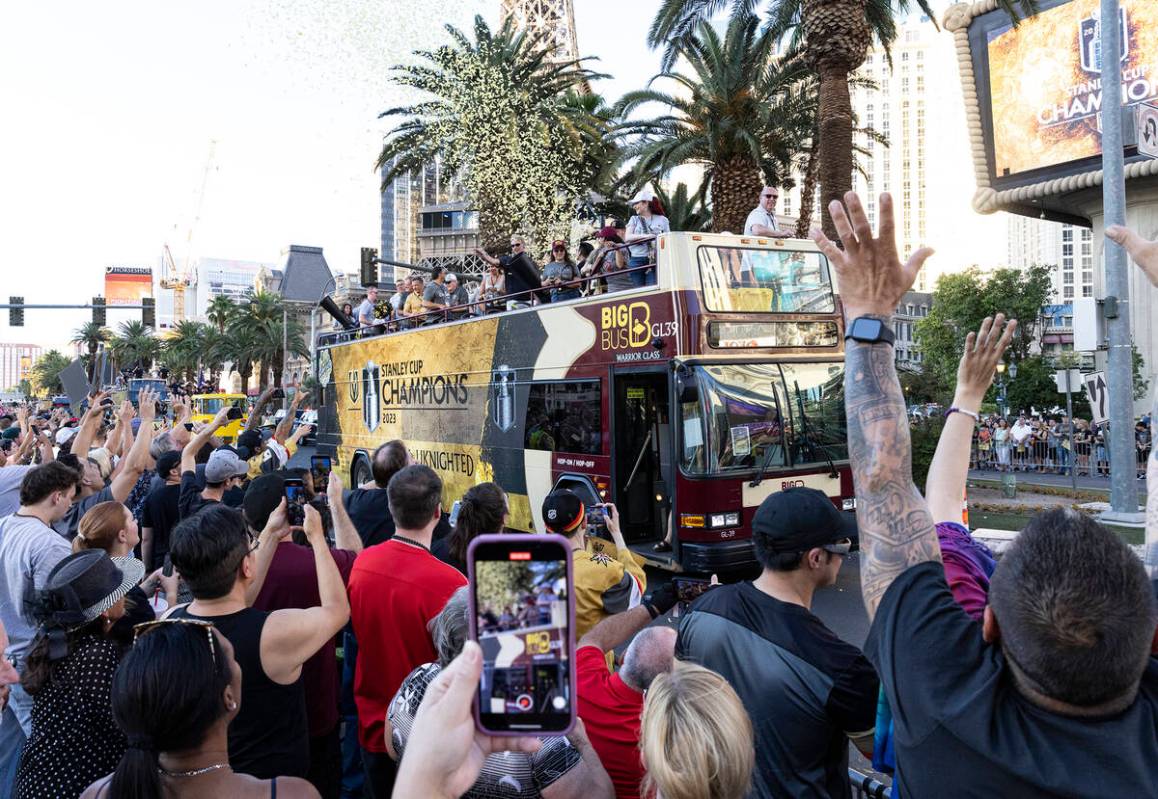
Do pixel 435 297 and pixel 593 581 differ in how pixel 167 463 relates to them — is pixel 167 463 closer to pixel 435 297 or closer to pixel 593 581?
pixel 593 581

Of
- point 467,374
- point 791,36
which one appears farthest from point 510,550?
point 791,36

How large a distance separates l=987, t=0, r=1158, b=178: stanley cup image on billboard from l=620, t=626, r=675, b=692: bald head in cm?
3676

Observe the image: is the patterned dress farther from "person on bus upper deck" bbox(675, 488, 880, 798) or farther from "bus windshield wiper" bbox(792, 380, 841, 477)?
"bus windshield wiper" bbox(792, 380, 841, 477)

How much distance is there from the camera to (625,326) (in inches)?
399

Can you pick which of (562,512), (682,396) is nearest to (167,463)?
(562,512)

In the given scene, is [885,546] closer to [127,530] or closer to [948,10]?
[127,530]

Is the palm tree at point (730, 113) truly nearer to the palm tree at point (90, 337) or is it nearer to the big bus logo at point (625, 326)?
the big bus logo at point (625, 326)

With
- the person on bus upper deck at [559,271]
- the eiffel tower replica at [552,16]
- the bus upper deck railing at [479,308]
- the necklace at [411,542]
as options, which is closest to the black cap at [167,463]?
the necklace at [411,542]

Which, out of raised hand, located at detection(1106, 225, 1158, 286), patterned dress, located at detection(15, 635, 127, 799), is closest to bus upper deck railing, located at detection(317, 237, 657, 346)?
raised hand, located at detection(1106, 225, 1158, 286)

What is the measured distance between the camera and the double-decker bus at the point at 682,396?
9289mm

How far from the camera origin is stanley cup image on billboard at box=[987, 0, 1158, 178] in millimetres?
31906

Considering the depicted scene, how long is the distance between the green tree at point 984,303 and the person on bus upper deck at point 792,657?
154 ft

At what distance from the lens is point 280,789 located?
219 centimetres

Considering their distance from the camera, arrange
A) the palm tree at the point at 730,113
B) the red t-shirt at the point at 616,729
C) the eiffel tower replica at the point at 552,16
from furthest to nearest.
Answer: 1. the eiffel tower replica at the point at 552,16
2. the palm tree at the point at 730,113
3. the red t-shirt at the point at 616,729
